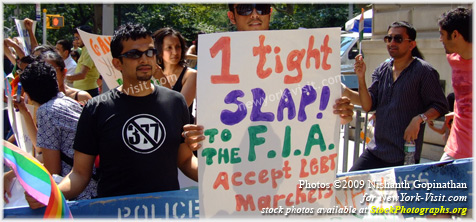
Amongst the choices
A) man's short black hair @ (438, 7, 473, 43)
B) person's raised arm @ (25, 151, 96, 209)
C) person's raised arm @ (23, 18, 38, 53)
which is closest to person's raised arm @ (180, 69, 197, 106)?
person's raised arm @ (25, 151, 96, 209)

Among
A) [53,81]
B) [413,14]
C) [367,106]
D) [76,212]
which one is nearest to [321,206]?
[76,212]

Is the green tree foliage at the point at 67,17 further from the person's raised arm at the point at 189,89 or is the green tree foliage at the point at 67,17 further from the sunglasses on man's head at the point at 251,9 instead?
the sunglasses on man's head at the point at 251,9

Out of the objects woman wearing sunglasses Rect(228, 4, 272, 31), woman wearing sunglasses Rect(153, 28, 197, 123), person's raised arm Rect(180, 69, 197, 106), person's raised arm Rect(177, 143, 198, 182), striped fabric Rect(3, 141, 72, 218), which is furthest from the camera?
woman wearing sunglasses Rect(153, 28, 197, 123)

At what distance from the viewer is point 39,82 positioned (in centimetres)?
355

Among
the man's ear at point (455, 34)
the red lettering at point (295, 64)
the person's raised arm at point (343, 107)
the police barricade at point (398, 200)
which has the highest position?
the man's ear at point (455, 34)

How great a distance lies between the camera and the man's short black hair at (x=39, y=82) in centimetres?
353

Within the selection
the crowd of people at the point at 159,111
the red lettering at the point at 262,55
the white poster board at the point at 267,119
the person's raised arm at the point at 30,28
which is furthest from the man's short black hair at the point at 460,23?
the person's raised arm at the point at 30,28

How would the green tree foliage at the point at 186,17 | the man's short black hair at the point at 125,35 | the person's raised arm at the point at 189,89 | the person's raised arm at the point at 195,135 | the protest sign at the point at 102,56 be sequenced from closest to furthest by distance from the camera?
1. the person's raised arm at the point at 195,135
2. the man's short black hair at the point at 125,35
3. the person's raised arm at the point at 189,89
4. the protest sign at the point at 102,56
5. the green tree foliage at the point at 186,17

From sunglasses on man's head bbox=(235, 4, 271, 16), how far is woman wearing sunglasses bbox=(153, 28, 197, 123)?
117cm

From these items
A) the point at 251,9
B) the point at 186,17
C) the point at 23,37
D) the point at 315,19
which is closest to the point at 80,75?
the point at 23,37

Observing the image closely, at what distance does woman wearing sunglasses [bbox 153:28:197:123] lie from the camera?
171 inches

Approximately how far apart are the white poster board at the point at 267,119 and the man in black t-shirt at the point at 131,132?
0.98ft

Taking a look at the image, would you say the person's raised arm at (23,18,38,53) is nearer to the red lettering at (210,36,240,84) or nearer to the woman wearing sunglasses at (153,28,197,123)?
the woman wearing sunglasses at (153,28,197,123)

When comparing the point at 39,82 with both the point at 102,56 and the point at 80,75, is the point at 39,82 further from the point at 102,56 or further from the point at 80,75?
the point at 80,75
